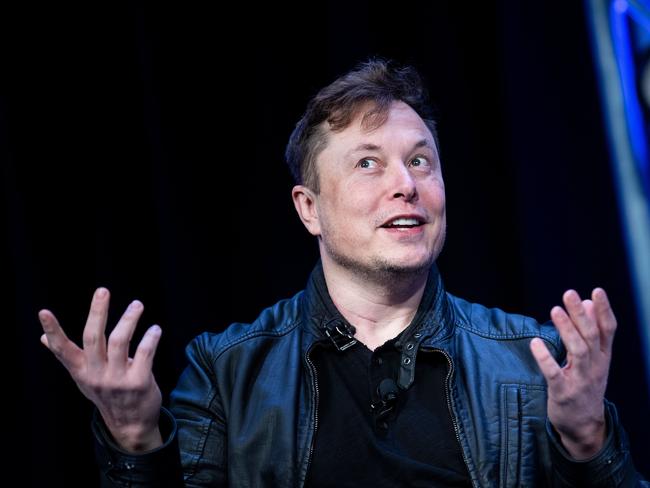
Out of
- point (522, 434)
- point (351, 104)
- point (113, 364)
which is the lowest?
point (522, 434)

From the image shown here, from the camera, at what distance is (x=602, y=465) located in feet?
5.02

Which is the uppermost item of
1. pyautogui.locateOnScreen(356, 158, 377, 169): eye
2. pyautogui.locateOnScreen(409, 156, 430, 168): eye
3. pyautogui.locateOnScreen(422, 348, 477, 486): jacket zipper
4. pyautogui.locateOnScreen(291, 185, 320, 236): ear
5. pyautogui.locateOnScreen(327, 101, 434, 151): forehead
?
pyautogui.locateOnScreen(327, 101, 434, 151): forehead

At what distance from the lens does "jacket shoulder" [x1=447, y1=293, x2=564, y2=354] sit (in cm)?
193

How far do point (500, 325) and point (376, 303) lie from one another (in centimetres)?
32

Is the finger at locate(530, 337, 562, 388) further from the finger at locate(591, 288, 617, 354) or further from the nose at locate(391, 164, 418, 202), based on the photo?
the nose at locate(391, 164, 418, 202)

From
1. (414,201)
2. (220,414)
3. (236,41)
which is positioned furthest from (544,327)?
(236,41)

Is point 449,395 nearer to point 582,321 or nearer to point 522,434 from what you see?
point 522,434

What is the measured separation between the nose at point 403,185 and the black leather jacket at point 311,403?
250mm

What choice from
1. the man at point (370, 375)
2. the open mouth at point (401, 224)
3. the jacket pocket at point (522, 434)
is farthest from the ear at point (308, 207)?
the jacket pocket at point (522, 434)

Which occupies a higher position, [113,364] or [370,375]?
[113,364]

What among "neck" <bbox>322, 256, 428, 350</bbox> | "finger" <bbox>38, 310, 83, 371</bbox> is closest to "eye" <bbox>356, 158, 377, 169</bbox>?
"neck" <bbox>322, 256, 428, 350</bbox>

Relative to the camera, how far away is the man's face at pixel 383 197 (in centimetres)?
189

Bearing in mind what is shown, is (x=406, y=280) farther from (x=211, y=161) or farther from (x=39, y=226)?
(x=39, y=226)

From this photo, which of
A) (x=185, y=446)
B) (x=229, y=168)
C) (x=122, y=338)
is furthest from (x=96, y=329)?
(x=229, y=168)
